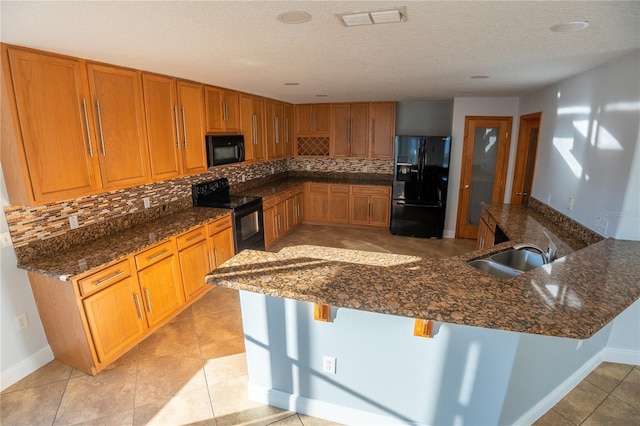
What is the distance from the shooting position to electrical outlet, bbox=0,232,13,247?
224 cm

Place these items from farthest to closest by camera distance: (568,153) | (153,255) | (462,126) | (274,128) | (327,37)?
(274,128)
(462,126)
(568,153)
(153,255)
(327,37)

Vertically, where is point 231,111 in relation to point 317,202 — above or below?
above

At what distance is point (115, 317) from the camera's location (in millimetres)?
2496

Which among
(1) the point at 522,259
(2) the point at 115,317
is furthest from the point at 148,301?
(1) the point at 522,259

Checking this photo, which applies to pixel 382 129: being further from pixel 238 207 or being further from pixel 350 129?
pixel 238 207

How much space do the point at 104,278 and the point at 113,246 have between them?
354 mm

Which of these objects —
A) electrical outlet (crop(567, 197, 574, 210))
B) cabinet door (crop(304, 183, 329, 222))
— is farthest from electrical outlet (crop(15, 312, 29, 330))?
electrical outlet (crop(567, 197, 574, 210))

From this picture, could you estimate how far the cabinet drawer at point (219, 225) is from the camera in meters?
3.52

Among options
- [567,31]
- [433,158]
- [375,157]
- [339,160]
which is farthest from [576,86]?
[339,160]

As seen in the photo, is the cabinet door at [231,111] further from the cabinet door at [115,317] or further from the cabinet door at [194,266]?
the cabinet door at [115,317]

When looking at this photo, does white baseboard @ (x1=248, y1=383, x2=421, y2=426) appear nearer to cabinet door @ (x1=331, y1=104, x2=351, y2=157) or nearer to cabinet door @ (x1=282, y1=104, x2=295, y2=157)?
cabinet door @ (x1=282, y1=104, x2=295, y2=157)

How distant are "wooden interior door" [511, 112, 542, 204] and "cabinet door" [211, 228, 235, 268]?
4.05 m

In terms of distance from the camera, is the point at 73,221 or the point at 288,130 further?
the point at 288,130

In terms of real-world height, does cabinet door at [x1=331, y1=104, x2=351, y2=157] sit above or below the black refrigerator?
above
